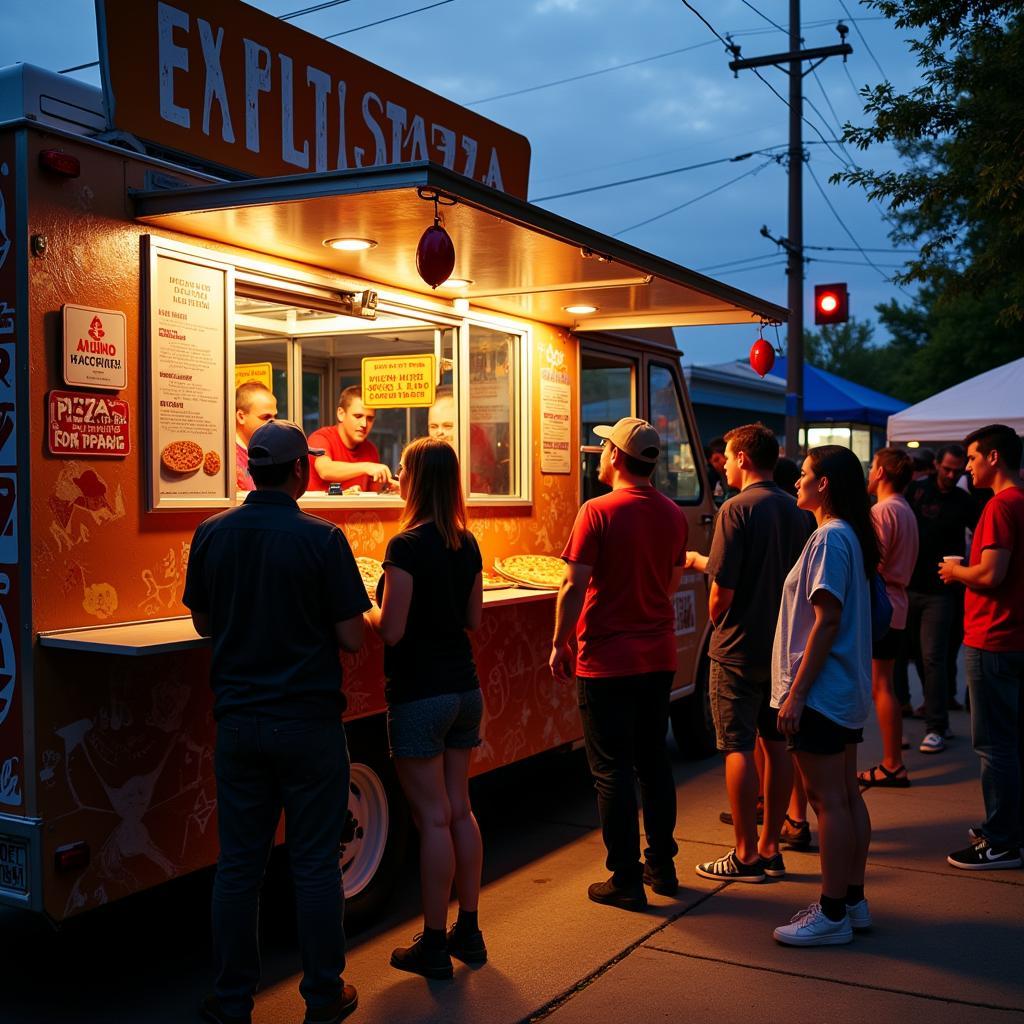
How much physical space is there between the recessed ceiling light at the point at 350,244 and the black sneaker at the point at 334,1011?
2793 millimetres

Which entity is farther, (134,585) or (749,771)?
(749,771)

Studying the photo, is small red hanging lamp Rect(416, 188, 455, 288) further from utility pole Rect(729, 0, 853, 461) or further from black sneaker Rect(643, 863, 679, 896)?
utility pole Rect(729, 0, 853, 461)

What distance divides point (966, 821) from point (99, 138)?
17.0ft

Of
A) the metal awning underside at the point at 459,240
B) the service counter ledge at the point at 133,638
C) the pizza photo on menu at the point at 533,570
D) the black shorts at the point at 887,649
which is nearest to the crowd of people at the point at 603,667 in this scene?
the service counter ledge at the point at 133,638

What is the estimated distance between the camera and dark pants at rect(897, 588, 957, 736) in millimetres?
7930

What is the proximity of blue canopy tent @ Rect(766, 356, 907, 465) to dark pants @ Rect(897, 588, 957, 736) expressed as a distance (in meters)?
12.1

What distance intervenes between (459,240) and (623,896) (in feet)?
9.08

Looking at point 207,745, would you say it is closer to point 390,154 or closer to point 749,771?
point 749,771

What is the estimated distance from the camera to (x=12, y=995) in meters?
4.14

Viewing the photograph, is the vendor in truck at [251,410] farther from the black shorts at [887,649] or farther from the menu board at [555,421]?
the black shorts at [887,649]

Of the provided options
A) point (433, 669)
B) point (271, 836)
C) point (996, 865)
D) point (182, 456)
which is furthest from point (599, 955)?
point (182, 456)

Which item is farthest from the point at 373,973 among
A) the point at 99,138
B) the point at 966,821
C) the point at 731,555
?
the point at 966,821

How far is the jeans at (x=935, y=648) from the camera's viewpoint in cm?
793

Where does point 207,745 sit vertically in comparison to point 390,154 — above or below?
below
